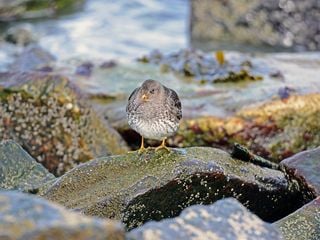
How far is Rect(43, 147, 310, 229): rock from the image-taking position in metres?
4.99

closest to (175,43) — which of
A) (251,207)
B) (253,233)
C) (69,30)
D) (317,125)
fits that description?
(69,30)

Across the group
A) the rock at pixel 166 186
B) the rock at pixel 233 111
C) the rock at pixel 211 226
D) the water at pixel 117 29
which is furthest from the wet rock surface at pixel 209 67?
the rock at pixel 211 226

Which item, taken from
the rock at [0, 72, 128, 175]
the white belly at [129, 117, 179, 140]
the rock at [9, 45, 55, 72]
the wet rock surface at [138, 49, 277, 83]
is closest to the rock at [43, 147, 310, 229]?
the white belly at [129, 117, 179, 140]

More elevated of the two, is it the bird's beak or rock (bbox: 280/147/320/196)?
the bird's beak

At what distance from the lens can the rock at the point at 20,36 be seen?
45.5 ft

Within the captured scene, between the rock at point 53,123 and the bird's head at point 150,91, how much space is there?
61.3 inches

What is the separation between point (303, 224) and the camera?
16.1 feet

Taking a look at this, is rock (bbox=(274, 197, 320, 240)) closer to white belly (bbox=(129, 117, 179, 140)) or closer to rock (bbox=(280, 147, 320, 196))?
rock (bbox=(280, 147, 320, 196))

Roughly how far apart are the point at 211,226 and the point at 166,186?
153 centimetres

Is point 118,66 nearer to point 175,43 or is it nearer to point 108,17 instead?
point 175,43

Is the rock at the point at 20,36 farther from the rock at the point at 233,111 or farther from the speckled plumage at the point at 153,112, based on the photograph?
the speckled plumage at the point at 153,112

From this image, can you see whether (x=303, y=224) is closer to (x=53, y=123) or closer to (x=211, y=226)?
(x=211, y=226)

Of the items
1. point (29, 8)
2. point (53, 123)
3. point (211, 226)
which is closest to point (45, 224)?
point (211, 226)

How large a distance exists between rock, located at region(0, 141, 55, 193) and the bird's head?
3.05 ft
